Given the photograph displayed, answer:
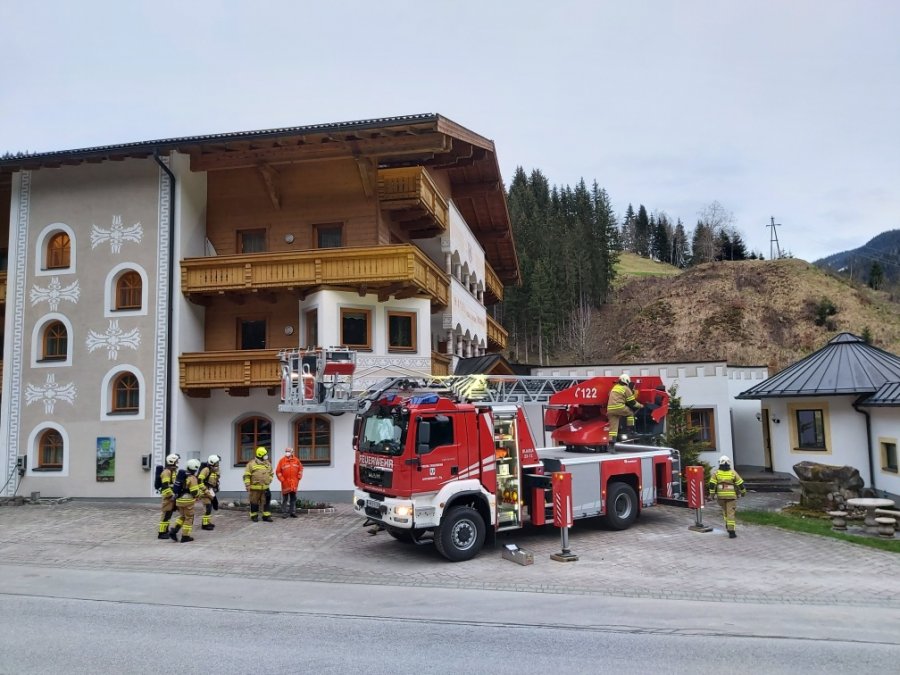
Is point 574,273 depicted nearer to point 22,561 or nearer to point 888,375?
point 888,375

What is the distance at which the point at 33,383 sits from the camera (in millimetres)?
21531

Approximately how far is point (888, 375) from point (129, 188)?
25161 millimetres

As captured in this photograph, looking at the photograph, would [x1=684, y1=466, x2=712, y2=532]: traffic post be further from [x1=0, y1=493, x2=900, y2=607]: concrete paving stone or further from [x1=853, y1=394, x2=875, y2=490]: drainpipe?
[x1=853, y1=394, x2=875, y2=490]: drainpipe

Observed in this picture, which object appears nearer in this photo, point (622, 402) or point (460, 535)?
point (460, 535)

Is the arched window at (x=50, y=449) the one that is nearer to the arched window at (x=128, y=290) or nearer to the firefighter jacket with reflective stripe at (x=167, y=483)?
the arched window at (x=128, y=290)

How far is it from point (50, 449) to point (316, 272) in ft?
35.4

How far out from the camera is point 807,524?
15219mm

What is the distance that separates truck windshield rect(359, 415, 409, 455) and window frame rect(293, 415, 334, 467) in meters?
7.74

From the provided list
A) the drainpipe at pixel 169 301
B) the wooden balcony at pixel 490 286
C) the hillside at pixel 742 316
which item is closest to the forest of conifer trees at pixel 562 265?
the hillside at pixel 742 316

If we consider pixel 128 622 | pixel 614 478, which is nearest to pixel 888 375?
pixel 614 478

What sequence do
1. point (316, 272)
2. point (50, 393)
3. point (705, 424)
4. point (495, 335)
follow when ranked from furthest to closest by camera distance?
point (495, 335) → point (705, 424) → point (50, 393) → point (316, 272)

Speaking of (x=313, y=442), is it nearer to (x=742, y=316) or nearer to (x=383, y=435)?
(x=383, y=435)

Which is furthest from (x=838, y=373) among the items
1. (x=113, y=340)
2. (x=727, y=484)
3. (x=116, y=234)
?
(x=116, y=234)

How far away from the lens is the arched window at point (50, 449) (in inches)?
838
